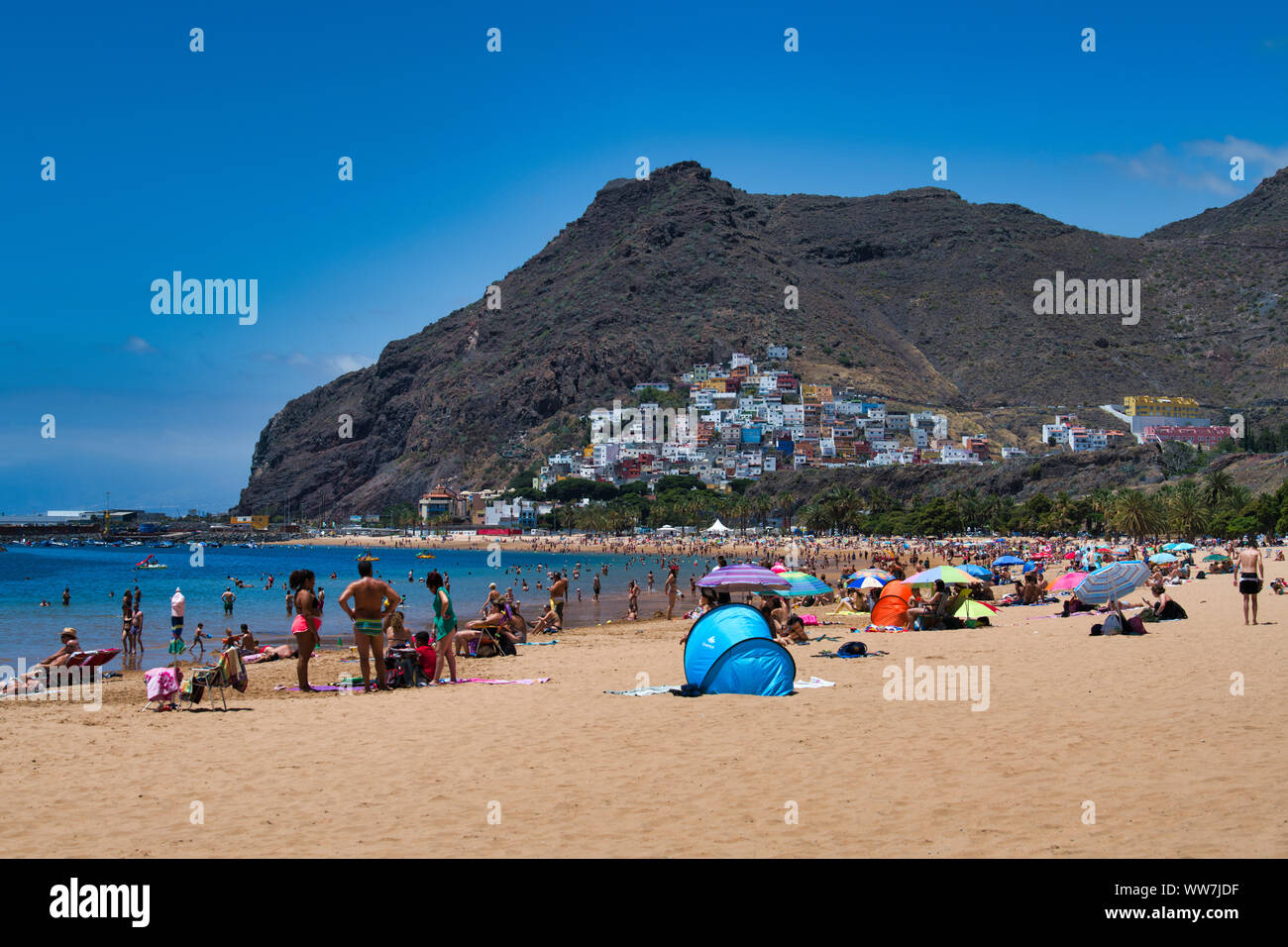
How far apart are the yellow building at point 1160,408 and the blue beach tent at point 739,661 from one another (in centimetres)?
17166

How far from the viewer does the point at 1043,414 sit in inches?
6885

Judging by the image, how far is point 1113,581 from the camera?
19391 mm

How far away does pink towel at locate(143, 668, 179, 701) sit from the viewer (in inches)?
416

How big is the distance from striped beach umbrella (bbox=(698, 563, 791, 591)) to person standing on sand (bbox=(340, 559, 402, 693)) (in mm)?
9205

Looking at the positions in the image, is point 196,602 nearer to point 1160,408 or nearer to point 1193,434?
point 1193,434

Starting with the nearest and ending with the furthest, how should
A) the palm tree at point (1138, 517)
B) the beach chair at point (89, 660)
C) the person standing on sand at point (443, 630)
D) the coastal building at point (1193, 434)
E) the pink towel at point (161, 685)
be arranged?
the pink towel at point (161, 685) → the person standing on sand at point (443, 630) → the beach chair at point (89, 660) → the palm tree at point (1138, 517) → the coastal building at point (1193, 434)

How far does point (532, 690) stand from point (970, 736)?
17.1ft

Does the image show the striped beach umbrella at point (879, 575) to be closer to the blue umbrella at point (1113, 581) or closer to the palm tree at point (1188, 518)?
the blue umbrella at point (1113, 581)

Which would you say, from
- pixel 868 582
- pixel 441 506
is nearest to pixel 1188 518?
pixel 868 582

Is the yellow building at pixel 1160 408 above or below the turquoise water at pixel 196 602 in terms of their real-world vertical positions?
above

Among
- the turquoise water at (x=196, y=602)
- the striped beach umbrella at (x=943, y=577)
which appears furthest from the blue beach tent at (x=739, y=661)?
the turquoise water at (x=196, y=602)

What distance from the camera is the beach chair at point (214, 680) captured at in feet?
35.6
